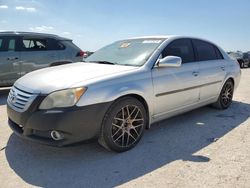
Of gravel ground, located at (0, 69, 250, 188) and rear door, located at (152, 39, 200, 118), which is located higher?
rear door, located at (152, 39, 200, 118)

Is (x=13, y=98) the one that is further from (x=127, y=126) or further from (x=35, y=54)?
(x=35, y=54)

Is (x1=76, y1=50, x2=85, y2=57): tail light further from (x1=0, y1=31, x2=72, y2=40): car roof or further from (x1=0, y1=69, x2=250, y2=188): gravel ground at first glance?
(x1=0, y1=69, x2=250, y2=188): gravel ground

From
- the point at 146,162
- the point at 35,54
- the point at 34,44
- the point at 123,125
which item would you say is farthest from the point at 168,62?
the point at 34,44

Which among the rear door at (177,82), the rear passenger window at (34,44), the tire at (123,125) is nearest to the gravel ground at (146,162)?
the tire at (123,125)

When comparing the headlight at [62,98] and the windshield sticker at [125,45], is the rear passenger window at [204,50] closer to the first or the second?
the windshield sticker at [125,45]

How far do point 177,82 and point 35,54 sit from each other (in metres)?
4.97

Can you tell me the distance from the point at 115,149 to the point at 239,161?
1590 millimetres

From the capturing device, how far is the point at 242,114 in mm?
5871

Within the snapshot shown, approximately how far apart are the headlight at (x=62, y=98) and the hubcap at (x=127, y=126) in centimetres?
64

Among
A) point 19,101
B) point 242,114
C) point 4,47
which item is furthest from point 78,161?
point 4,47

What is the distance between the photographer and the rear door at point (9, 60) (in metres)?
7.60

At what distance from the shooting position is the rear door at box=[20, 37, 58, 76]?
7902 millimetres

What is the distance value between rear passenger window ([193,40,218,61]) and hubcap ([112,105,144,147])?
1982mm

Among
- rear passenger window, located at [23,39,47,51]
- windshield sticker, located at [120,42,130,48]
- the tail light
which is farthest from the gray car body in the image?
the tail light
